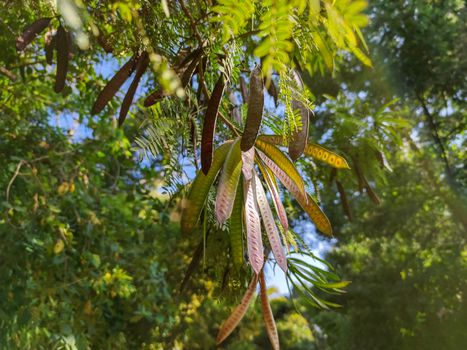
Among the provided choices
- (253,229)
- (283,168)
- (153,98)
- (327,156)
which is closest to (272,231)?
(253,229)

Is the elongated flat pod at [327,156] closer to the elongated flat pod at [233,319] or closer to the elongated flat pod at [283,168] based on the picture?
the elongated flat pod at [283,168]

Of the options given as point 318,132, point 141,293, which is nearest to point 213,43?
point 141,293

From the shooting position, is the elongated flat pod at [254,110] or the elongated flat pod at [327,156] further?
the elongated flat pod at [327,156]

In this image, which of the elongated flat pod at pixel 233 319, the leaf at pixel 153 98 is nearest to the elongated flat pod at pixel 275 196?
the elongated flat pod at pixel 233 319

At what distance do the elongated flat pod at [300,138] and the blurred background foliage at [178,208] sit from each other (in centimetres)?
23

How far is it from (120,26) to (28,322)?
2.07m

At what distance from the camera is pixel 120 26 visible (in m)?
1.26

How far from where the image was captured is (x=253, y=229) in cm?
91

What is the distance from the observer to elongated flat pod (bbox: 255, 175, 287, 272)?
918 millimetres

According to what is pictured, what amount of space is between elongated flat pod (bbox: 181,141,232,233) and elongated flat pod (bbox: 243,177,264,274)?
72 mm

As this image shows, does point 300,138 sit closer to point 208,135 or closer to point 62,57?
point 208,135

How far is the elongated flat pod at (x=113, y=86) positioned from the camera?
117cm

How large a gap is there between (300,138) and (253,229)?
21 cm

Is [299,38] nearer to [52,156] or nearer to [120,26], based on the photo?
[120,26]
